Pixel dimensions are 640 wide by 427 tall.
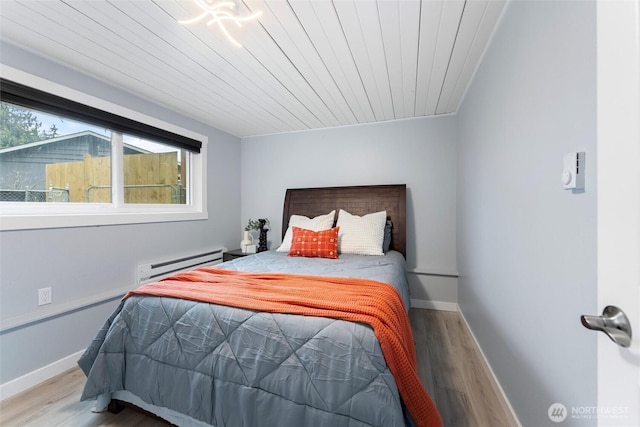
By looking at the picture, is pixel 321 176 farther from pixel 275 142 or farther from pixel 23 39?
pixel 23 39

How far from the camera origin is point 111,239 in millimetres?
2154

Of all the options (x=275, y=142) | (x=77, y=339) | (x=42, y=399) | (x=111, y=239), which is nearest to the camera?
(x=42, y=399)

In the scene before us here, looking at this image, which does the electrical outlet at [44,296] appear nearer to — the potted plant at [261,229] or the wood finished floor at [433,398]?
the wood finished floor at [433,398]

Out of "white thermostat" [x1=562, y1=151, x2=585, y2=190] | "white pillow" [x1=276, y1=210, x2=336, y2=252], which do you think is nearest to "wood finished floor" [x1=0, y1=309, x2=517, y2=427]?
"white thermostat" [x1=562, y1=151, x2=585, y2=190]

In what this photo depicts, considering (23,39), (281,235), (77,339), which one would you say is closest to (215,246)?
(281,235)

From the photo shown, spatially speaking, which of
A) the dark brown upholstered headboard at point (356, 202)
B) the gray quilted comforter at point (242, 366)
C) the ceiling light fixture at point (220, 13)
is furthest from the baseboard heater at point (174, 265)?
the ceiling light fixture at point (220, 13)

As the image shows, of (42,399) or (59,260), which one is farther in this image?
(59,260)

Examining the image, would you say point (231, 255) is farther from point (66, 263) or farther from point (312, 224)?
point (66, 263)

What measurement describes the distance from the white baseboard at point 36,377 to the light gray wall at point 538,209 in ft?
9.53

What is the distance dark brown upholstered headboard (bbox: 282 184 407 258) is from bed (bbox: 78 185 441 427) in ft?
4.30

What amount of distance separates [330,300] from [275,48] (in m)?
1.60

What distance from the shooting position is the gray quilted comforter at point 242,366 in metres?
0.97

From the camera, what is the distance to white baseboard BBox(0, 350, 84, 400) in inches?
63.0

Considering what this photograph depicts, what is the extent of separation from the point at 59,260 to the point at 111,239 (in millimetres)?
350
